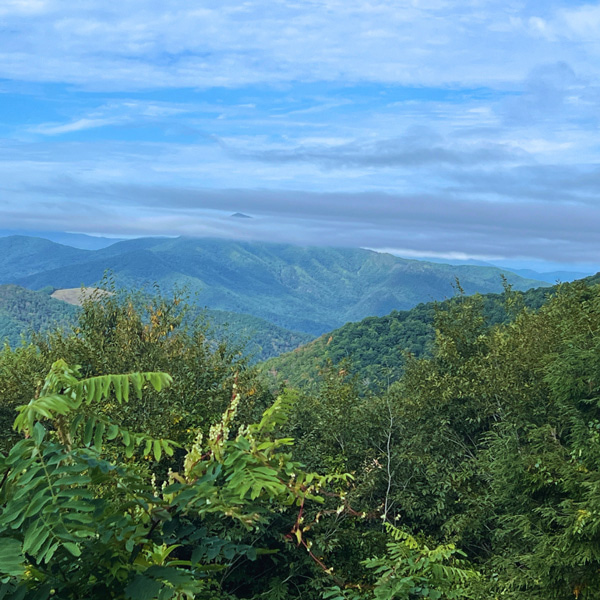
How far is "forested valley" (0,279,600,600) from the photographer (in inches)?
89.0

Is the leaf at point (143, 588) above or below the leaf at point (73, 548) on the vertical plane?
below

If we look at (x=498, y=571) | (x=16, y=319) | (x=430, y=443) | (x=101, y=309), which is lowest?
(x=16, y=319)

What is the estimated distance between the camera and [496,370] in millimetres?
18641

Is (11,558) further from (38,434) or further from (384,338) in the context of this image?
(384,338)

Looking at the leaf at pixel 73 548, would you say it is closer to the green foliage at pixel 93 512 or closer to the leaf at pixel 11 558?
the green foliage at pixel 93 512

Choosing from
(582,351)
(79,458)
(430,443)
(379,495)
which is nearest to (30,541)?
(79,458)

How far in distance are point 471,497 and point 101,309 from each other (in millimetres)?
13931

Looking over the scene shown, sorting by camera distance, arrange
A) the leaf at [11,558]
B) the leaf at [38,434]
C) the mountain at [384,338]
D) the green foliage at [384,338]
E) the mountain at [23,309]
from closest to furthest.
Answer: the leaf at [11,558] < the leaf at [38,434] < the green foliage at [384,338] < the mountain at [384,338] < the mountain at [23,309]

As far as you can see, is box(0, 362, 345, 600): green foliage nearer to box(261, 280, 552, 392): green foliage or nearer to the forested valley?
the forested valley

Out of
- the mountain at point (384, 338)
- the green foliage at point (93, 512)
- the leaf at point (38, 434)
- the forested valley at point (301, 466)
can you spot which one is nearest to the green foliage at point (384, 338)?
the mountain at point (384, 338)

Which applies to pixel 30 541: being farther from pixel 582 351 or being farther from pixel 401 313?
pixel 401 313

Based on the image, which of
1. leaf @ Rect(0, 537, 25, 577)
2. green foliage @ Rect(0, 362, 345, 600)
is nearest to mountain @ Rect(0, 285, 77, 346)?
green foliage @ Rect(0, 362, 345, 600)

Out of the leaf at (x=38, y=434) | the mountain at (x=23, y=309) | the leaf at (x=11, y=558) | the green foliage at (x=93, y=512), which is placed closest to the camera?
the leaf at (x=11, y=558)

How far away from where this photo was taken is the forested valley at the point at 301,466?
7.42 ft
